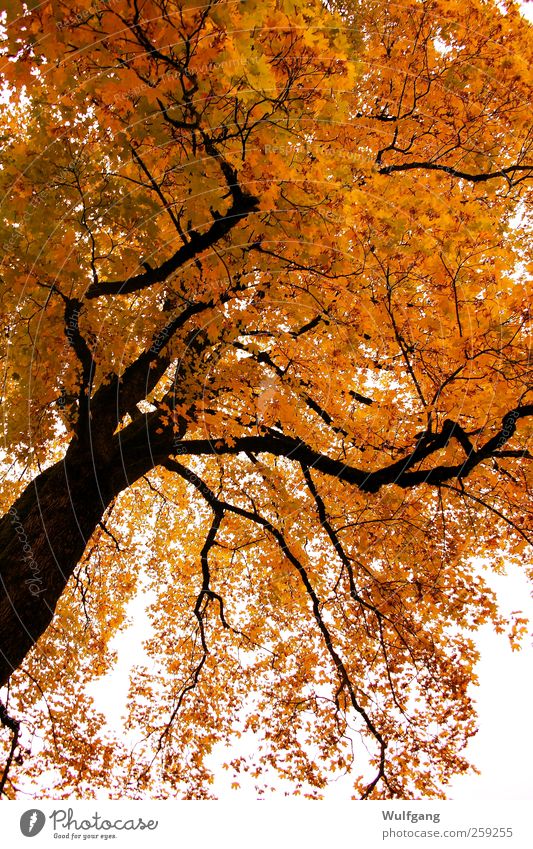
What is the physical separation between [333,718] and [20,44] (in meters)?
9.99

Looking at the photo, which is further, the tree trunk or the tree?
the tree trunk

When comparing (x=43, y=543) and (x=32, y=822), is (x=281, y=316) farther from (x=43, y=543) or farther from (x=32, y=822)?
(x=32, y=822)

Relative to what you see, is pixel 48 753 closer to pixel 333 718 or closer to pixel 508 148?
pixel 333 718

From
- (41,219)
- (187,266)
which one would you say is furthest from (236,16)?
(41,219)

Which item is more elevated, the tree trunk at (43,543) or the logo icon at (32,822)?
the tree trunk at (43,543)

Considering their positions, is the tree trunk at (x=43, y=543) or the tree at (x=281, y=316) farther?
the tree trunk at (x=43, y=543)

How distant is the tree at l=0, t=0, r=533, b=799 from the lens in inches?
187

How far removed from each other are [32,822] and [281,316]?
7.17m

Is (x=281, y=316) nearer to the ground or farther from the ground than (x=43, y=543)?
farther from the ground

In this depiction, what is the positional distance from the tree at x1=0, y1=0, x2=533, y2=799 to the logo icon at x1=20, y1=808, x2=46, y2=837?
5.45 feet

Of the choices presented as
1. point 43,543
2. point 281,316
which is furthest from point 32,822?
point 281,316

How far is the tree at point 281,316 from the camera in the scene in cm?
475

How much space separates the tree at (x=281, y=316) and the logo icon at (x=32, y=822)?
1.66 m

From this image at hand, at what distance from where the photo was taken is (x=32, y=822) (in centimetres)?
624
